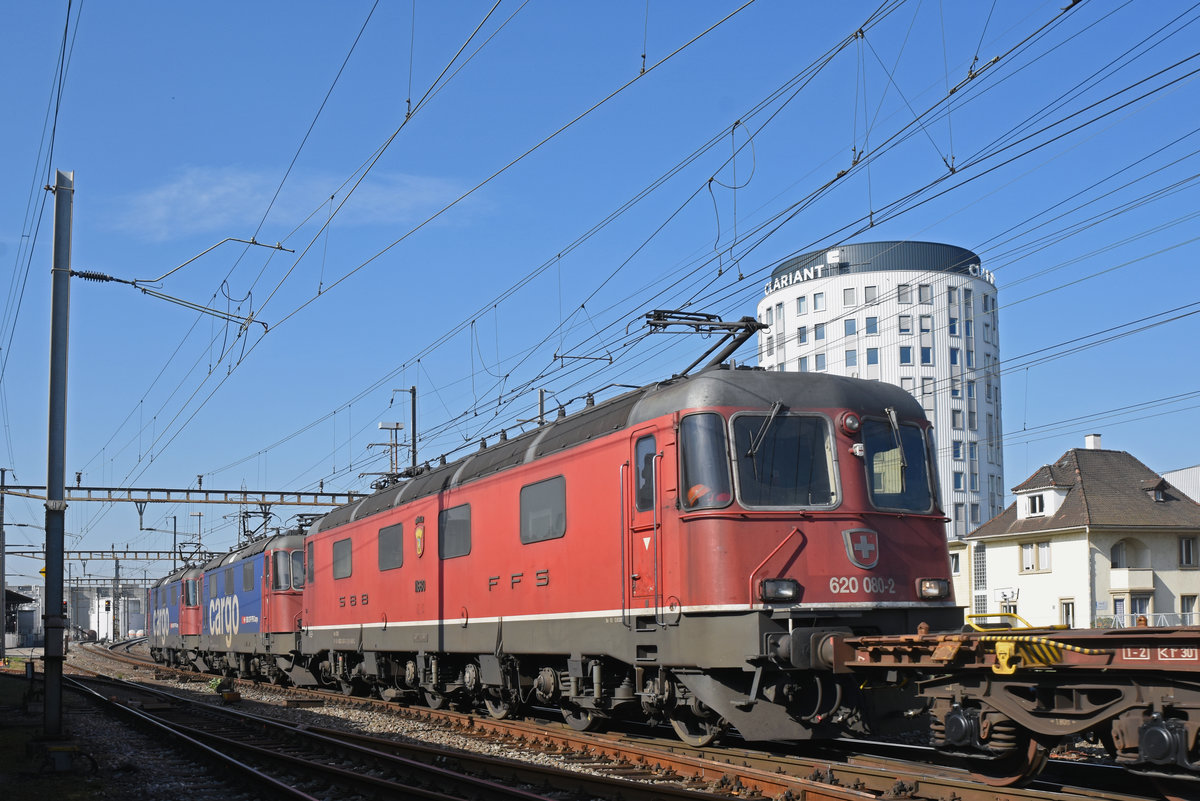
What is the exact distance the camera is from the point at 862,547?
11648 millimetres

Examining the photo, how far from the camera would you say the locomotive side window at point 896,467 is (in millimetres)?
12039

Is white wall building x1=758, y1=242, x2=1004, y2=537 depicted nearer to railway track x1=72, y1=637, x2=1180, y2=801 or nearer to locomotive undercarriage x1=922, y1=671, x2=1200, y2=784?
railway track x1=72, y1=637, x2=1180, y2=801

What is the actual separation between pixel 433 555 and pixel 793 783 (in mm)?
9465

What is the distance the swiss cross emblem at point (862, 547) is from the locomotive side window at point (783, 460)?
0.39m

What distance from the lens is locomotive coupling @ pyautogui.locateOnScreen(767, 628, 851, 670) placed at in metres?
10.7

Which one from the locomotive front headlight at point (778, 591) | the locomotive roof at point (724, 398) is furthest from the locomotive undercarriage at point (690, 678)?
the locomotive roof at point (724, 398)

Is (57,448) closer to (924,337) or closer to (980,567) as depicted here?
(980,567)

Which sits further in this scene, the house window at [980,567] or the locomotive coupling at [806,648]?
the house window at [980,567]

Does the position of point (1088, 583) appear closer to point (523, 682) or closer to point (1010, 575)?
point (1010, 575)

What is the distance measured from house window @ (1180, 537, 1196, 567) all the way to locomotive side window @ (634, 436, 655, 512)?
41.7 metres

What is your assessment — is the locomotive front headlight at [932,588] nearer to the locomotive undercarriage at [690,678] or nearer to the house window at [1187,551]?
the locomotive undercarriage at [690,678]

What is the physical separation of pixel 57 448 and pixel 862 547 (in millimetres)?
10746

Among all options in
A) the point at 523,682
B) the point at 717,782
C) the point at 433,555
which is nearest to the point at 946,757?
the point at 717,782

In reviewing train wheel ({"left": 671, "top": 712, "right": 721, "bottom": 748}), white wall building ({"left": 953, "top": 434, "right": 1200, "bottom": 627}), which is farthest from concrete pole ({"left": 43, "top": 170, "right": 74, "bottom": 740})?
white wall building ({"left": 953, "top": 434, "right": 1200, "bottom": 627})
